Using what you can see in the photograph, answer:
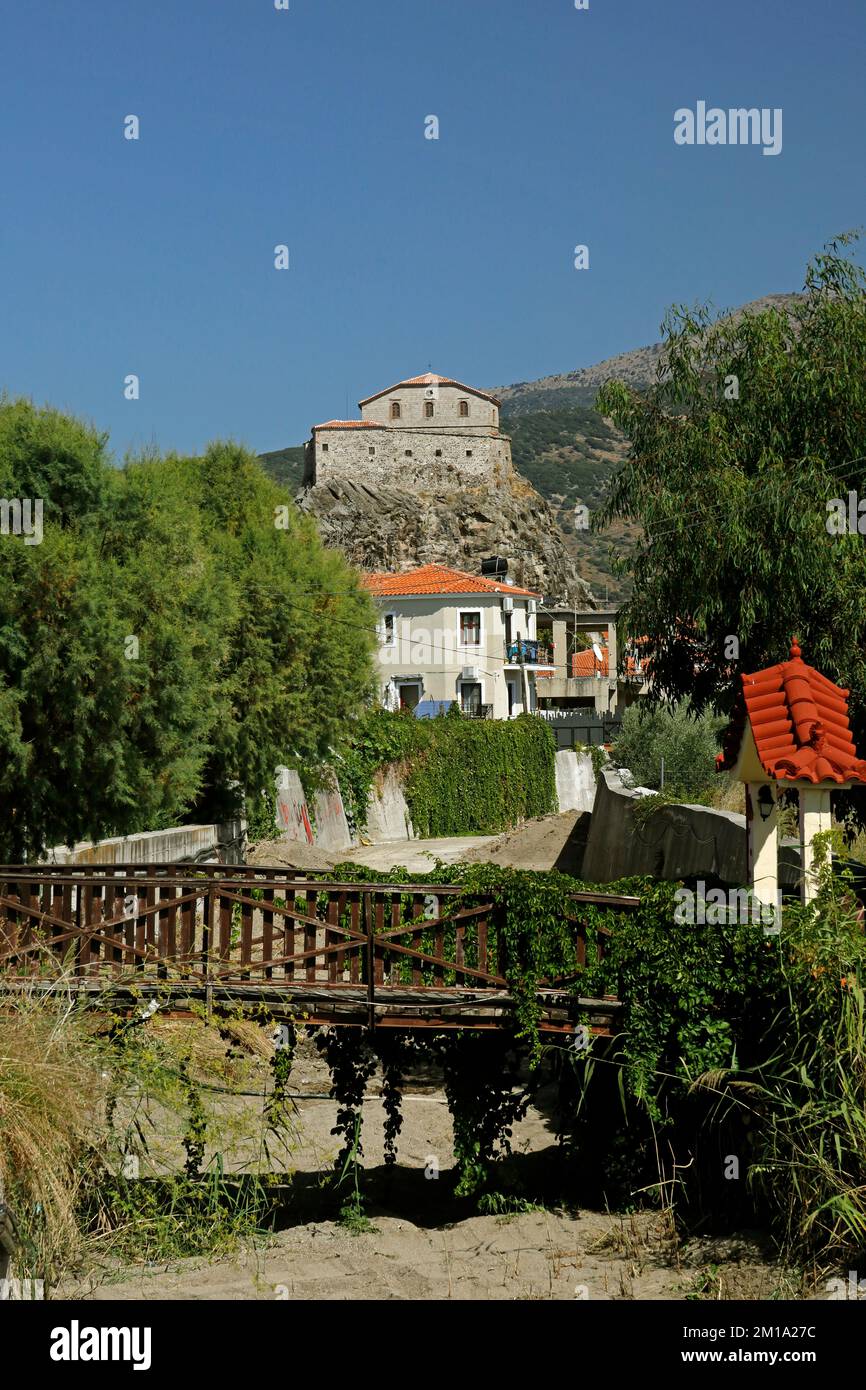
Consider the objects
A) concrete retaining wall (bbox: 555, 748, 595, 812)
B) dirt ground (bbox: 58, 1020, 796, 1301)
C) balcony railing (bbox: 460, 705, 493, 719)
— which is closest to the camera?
dirt ground (bbox: 58, 1020, 796, 1301)

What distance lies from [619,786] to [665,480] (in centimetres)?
1500

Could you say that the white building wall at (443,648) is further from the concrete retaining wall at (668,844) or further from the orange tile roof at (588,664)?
the concrete retaining wall at (668,844)

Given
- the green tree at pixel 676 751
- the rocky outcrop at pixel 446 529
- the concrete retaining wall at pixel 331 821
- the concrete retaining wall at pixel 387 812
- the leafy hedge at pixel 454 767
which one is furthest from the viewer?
the rocky outcrop at pixel 446 529

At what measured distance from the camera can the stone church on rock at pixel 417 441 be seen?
347 feet

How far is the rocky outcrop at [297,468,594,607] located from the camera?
98.4m

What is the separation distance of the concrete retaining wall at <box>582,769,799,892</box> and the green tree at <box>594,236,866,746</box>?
1916mm

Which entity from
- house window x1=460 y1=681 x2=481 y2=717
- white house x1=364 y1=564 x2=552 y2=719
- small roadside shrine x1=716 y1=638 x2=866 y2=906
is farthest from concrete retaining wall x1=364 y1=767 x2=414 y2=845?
small roadside shrine x1=716 y1=638 x2=866 y2=906

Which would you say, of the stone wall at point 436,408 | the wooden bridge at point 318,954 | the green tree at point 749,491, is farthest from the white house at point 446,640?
the wooden bridge at point 318,954

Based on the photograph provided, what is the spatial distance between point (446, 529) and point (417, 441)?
10016mm

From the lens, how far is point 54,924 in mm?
11703

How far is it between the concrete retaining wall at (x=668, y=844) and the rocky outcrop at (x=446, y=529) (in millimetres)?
64527

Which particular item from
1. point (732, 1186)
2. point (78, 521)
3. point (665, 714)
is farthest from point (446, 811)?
point (732, 1186)

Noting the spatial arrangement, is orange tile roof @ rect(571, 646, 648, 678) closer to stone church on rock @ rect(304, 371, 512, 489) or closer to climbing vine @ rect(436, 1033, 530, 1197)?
stone church on rock @ rect(304, 371, 512, 489)
